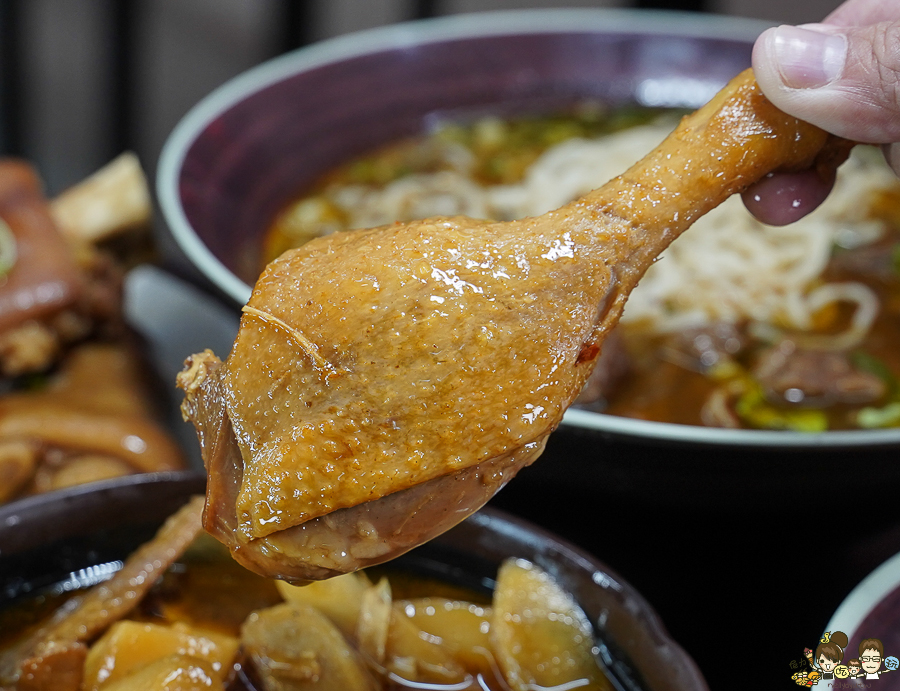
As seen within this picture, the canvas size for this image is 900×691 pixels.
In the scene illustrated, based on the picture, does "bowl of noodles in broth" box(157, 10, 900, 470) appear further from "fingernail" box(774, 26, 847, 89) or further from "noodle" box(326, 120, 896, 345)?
"fingernail" box(774, 26, 847, 89)

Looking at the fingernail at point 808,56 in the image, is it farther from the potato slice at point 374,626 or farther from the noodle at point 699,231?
the noodle at point 699,231

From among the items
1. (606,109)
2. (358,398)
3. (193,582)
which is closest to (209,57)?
(606,109)

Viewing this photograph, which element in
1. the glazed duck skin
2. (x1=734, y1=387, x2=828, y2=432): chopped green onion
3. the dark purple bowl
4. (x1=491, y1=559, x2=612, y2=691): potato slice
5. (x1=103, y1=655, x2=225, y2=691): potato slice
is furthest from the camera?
the dark purple bowl

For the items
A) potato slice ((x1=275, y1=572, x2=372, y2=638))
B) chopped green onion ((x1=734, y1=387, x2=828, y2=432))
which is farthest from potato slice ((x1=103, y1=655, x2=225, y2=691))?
chopped green onion ((x1=734, y1=387, x2=828, y2=432))

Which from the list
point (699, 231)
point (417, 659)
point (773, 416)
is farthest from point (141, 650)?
point (699, 231)

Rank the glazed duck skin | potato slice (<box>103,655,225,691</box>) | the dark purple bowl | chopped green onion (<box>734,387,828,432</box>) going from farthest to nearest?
the dark purple bowl → chopped green onion (<box>734,387,828,432</box>) → potato slice (<box>103,655,225,691</box>) → the glazed duck skin
